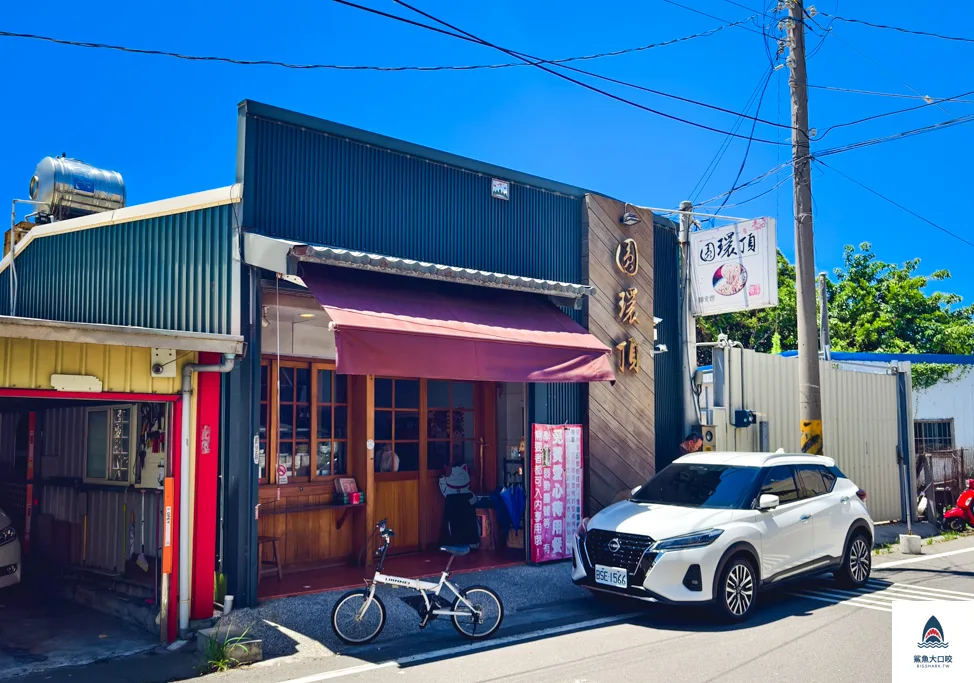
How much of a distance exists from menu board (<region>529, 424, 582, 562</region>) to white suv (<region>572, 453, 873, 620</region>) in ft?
5.11

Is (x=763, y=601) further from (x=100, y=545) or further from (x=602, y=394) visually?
(x=100, y=545)

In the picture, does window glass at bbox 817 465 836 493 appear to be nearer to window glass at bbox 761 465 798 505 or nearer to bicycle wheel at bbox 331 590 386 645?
window glass at bbox 761 465 798 505

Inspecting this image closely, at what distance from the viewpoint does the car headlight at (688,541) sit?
8219 mm

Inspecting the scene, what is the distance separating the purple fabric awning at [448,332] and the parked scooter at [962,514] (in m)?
9.16

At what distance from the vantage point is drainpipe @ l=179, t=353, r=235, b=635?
7.72 meters

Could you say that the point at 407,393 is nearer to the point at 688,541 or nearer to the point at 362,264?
the point at 362,264

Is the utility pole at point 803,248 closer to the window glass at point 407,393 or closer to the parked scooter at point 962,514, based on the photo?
the parked scooter at point 962,514

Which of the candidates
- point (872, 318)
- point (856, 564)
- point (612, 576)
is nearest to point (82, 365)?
point (612, 576)

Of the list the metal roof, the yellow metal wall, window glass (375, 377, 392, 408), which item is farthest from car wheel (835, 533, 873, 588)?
the yellow metal wall

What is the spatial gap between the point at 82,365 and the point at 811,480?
8.05 meters

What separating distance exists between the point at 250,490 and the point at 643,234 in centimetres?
726

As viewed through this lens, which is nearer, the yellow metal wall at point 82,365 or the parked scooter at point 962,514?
the yellow metal wall at point 82,365

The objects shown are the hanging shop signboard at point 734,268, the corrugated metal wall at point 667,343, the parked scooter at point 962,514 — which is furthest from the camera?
the parked scooter at point 962,514

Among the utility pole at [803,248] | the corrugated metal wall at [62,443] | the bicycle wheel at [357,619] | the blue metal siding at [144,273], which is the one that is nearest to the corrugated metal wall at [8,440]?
the corrugated metal wall at [62,443]
